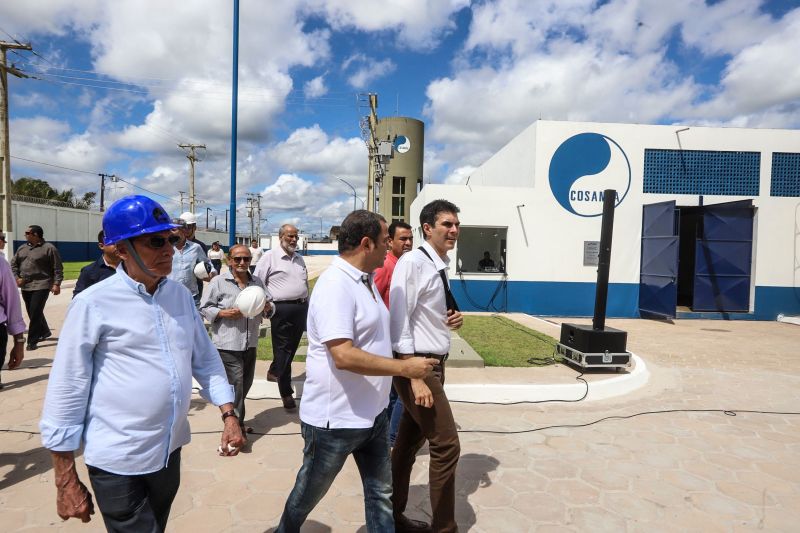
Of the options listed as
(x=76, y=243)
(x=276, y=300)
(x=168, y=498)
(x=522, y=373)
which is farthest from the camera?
(x=76, y=243)

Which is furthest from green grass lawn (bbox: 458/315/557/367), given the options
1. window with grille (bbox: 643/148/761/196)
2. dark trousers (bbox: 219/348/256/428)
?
window with grille (bbox: 643/148/761/196)

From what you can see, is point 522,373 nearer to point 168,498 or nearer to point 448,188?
point 168,498

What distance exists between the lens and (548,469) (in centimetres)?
368

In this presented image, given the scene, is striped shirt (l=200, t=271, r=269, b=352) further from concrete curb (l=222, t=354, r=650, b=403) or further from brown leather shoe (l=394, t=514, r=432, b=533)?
brown leather shoe (l=394, t=514, r=432, b=533)

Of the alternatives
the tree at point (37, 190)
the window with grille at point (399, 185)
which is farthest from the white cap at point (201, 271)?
the tree at point (37, 190)

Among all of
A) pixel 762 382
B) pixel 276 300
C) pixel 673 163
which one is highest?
pixel 673 163

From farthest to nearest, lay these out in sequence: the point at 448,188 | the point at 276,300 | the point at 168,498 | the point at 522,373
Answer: the point at 448,188
the point at 522,373
the point at 276,300
the point at 168,498

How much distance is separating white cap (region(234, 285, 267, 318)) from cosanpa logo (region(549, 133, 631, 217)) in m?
10.3

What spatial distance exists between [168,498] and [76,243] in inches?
1539

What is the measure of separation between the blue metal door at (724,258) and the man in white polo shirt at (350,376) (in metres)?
13.0

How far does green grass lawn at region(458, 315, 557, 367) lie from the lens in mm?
7012

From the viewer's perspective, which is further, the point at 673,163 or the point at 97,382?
the point at 673,163

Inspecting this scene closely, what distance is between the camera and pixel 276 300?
4.76 metres

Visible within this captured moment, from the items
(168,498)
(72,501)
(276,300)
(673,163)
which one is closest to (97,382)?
(72,501)
